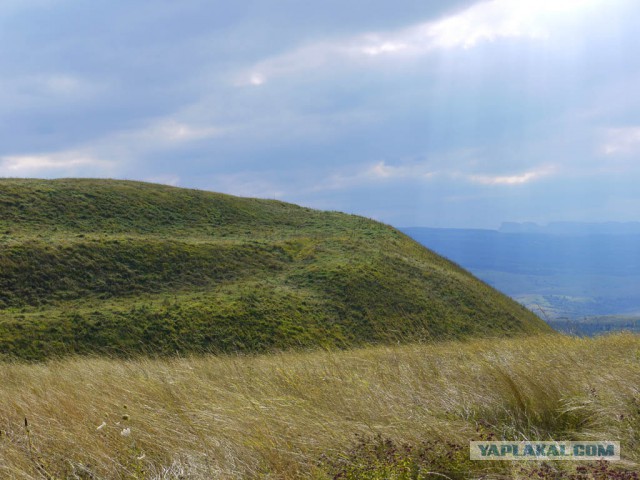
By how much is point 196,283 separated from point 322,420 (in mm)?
32092

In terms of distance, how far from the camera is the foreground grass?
4230 millimetres

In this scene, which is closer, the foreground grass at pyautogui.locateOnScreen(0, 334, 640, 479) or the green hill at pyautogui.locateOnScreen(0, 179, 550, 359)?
the foreground grass at pyautogui.locateOnScreen(0, 334, 640, 479)

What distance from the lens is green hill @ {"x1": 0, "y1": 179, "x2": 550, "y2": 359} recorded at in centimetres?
2731

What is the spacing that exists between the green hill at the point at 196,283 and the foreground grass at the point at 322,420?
1191 centimetres

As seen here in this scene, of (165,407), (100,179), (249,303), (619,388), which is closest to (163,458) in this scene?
(165,407)

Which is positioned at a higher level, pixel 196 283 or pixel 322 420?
pixel 322 420

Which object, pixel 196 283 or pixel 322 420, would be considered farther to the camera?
pixel 196 283

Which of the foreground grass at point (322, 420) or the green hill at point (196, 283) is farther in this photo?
the green hill at point (196, 283)

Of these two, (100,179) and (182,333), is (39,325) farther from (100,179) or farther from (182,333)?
(100,179)

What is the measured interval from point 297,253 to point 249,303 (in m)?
14.6

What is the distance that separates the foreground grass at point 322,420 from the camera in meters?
4.23

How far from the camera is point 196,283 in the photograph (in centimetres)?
3588

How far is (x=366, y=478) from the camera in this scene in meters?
3.92

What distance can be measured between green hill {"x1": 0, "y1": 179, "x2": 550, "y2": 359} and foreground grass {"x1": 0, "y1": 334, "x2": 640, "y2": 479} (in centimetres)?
1191
